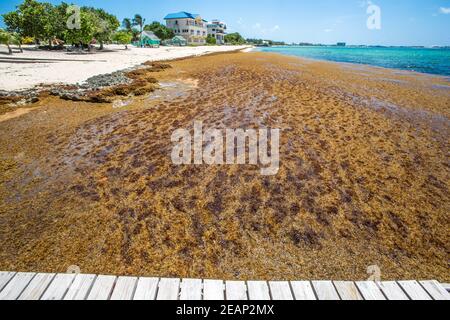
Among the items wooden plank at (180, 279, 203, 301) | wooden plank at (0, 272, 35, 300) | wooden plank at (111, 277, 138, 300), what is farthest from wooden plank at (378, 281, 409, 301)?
wooden plank at (0, 272, 35, 300)

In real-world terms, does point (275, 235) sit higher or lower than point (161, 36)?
lower

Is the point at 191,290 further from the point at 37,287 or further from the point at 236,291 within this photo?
the point at 37,287

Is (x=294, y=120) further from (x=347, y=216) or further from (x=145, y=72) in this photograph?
(x=145, y=72)

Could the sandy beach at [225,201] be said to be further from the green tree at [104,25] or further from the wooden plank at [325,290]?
the green tree at [104,25]

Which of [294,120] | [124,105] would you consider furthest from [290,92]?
[124,105]

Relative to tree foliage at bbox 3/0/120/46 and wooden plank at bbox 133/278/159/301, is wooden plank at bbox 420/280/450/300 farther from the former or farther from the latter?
tree foliage at bbox 3/0/120/46
